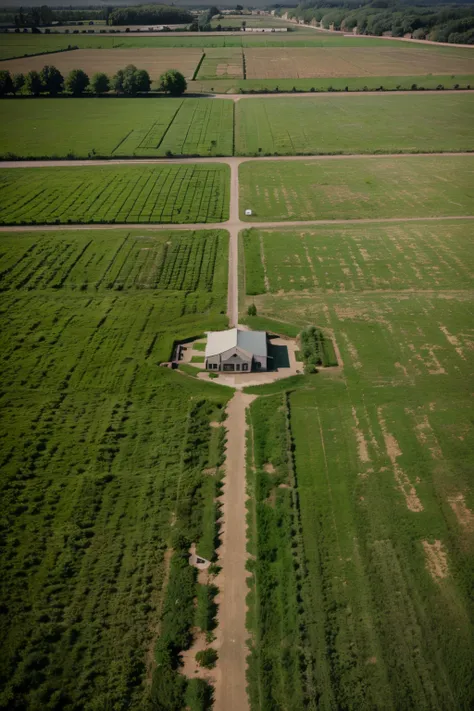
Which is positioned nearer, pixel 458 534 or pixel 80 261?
pixel 458 534

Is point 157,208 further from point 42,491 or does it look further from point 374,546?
point 374,546

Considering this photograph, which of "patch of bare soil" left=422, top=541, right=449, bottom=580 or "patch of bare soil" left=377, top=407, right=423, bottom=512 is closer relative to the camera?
"patch of bare soil" left=422, top=541, right=449, bottom=580

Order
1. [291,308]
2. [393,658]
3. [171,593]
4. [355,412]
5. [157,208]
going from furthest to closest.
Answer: [157,208], [291,308], [355,412], [171,593], [393,658]

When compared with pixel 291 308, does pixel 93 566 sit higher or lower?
lower

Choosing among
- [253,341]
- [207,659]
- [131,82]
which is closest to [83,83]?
[131,82]

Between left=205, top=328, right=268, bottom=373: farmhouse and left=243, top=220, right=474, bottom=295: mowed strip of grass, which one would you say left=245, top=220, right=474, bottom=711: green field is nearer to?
left=243, top=220, right=474, bottom=295: mowed strip of grass

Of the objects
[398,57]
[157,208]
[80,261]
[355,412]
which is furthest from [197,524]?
[398,57]

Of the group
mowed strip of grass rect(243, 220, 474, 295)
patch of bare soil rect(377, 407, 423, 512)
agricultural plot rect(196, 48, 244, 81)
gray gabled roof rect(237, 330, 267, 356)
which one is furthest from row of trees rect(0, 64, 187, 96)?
patch of bare soil rect(377, 407, 423, 512)
